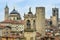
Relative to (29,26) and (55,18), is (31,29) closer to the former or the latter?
(29,26)

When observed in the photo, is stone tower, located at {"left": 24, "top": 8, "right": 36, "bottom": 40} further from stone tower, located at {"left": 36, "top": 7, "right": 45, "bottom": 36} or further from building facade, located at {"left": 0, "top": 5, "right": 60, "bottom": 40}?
stone tower, located at {"left": 36, "top": 7, "right": 45, "bottom": 36}

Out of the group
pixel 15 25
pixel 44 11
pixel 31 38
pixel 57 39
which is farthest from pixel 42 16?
pixel 15 25

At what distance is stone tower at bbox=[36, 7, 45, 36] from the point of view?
45.8 m

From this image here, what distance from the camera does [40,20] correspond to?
46188 mm

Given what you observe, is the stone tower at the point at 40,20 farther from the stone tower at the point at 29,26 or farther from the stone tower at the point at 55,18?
the stone tower at the point at 55,18

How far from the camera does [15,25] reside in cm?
6925

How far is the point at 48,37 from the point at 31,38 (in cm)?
300

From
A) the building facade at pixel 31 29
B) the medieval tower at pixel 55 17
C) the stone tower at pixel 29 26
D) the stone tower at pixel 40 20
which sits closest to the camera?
the stone tower at pixel 29 26

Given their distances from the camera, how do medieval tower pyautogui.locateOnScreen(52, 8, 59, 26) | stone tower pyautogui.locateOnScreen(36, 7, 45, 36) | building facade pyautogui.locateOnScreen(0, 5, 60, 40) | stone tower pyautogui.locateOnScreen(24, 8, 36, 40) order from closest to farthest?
stone tower pyautogui.locateOnScreen(24, 8, 36, 40) → building facade pyautogui.locateOnScreen(0, 5, 60, 40) → stone tower pyautogui.locateOnScreen(36, 7, 45, 36) → medieval tower pyautogui.locateOnScreen(52, 8, 59, 26)

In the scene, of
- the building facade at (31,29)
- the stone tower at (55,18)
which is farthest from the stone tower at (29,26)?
the stone tower at (55,18)

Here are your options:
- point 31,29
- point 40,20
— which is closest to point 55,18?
point 40,20

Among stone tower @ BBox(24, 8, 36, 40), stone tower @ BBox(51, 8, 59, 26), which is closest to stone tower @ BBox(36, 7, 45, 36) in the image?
stone tower @ BBox(24, 8, 36, 40)

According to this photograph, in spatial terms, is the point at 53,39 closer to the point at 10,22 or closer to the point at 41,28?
the point at 41,28

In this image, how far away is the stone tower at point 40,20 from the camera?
1801 inches
